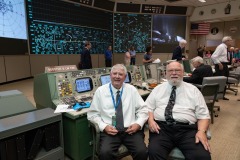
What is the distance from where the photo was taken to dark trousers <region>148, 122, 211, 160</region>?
1.44 m

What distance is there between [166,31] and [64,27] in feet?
16.8

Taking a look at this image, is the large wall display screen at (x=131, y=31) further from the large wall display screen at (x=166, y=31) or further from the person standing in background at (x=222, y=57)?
the person standing in background at (x=222, y=57)

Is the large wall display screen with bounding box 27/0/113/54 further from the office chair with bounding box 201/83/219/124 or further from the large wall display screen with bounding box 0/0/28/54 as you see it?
the office chair with bounding box 201/83/219/124

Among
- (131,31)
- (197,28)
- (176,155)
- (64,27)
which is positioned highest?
(197,28)

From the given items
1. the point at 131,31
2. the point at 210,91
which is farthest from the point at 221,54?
the point at 131,31

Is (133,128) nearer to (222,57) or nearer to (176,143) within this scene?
(176,143)

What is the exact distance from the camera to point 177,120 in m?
1.69

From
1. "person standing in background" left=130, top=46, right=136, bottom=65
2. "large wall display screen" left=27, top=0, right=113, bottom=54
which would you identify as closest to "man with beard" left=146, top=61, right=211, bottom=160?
"large wall display screen" left=27, top=0, right=113, bottom=54

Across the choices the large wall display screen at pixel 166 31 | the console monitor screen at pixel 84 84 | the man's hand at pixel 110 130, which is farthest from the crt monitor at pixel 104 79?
the large wall display screen at pixel 166 31

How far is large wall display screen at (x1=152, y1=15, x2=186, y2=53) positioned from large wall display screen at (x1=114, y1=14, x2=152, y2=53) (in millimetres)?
381

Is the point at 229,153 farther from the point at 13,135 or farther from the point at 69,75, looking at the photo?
the point at 13,135

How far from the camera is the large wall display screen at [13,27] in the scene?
4.90 m

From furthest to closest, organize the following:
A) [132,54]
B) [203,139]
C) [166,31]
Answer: [166,31] → [132,54] → [203,139]

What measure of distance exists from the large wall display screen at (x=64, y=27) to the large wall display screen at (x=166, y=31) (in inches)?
94.0
